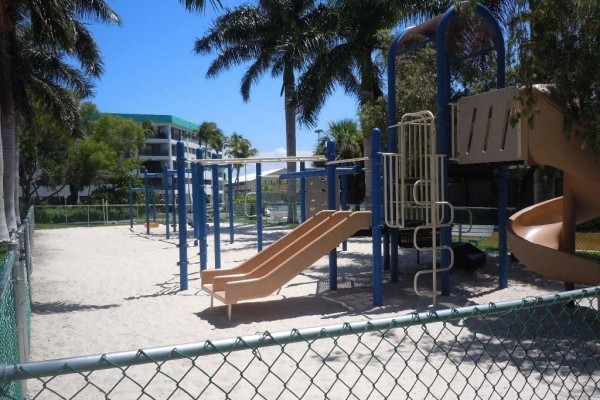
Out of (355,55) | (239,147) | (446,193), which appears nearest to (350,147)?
(355,55)

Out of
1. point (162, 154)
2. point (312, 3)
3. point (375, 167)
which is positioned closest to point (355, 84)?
point (312, 3)

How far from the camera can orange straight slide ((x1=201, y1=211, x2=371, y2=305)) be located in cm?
799

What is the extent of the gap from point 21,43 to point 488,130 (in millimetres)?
19538

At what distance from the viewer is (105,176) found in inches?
1783

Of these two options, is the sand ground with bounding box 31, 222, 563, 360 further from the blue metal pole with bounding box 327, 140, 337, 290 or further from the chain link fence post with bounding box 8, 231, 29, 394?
the chain link fence post with bounding box 8, 231, 29, 394

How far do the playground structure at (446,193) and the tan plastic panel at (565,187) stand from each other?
12 mm

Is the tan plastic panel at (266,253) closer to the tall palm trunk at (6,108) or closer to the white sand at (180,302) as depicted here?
the white sand at (180,302)

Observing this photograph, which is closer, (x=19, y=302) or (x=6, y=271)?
(x=6, y=271)

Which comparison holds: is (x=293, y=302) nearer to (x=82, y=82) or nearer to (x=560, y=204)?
(x=560, y=204)

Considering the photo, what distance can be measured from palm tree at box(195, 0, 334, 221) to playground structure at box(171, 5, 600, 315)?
48.2ft

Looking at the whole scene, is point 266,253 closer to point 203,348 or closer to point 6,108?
point 203,348

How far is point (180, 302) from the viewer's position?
910 cm

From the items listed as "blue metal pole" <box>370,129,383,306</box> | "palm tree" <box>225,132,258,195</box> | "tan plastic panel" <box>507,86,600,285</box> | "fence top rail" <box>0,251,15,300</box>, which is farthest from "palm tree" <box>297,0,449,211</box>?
"palm tree" <box>225,132,258,195</box>

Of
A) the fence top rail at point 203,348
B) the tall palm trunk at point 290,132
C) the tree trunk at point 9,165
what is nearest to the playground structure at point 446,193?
the fence top rail at point 203,348
